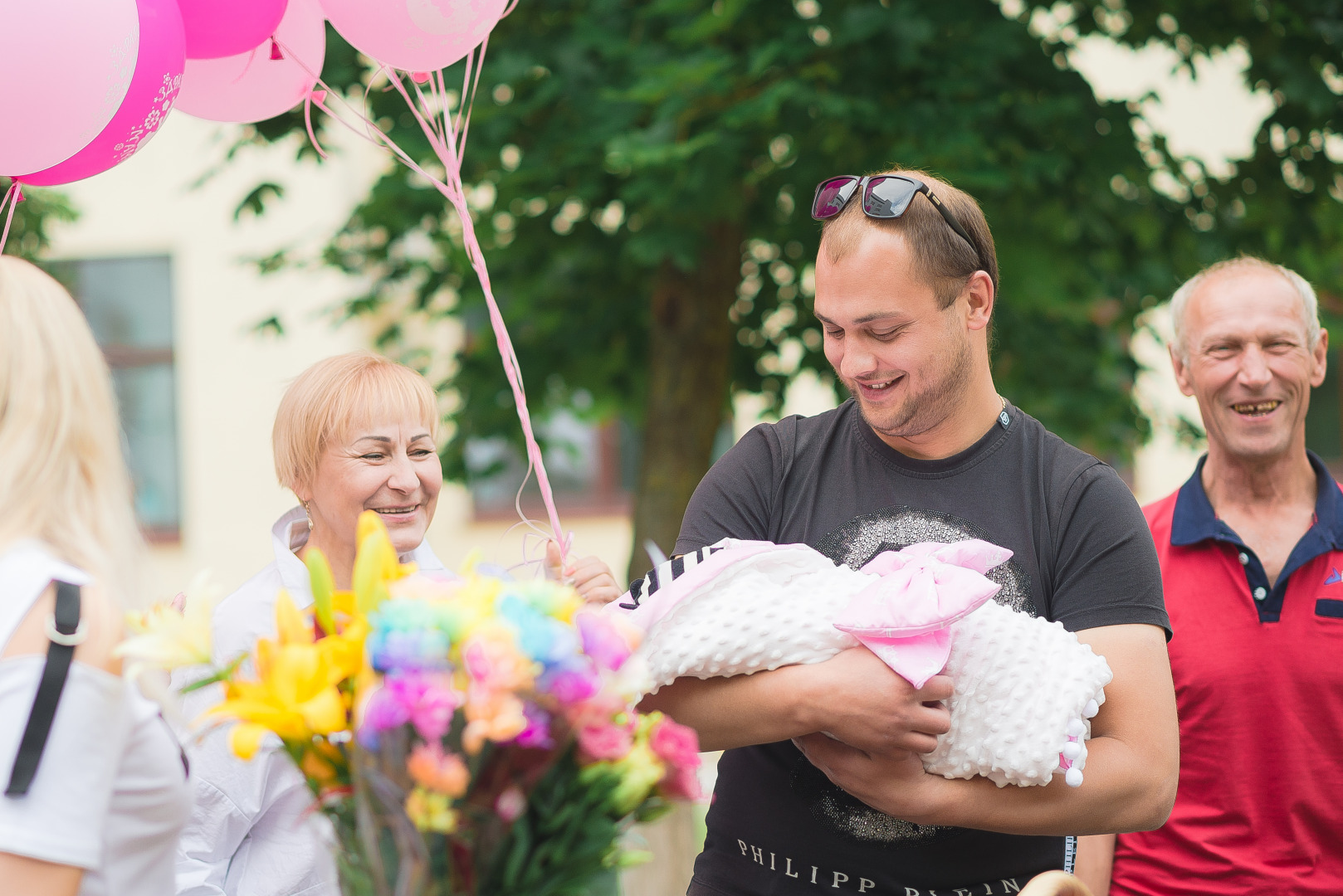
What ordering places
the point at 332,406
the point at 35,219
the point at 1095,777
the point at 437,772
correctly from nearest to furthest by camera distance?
the point at 437,772
the point at 1095,777
the point at 332,406
the point at 35,219

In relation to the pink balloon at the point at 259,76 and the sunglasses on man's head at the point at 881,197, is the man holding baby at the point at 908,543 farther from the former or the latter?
the pink balloon at the point at 259,76

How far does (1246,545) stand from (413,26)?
1959mm

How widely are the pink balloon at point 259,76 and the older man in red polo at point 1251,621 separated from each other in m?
2.06

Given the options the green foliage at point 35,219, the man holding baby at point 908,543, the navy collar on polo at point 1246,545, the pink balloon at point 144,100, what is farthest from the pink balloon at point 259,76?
the green foliage at point 35,219

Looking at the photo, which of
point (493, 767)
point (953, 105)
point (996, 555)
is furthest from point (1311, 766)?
point (953, 105)

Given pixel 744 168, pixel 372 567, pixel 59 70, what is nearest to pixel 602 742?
pixel 372 567

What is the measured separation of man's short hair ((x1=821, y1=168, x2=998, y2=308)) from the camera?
1.88 meters

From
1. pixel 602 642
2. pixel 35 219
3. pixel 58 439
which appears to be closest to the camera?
pixel 602 642

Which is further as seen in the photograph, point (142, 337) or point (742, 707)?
point (142, 337)

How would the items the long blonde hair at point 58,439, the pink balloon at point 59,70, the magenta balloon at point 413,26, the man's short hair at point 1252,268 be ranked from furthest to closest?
1. the man's short hair at point 1252,268
2. the magenta balloon at point 413,26
3. the pink balloon at point 59,70
4. the long blonde hair at point 58,439

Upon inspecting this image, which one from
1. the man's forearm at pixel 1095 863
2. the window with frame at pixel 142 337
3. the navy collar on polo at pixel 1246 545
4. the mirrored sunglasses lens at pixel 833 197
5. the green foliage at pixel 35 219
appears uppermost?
the window with frame at pixel 142 337

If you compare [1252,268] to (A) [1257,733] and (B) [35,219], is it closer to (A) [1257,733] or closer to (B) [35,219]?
(A) [1257,733]

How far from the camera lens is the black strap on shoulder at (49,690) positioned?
1.20 m

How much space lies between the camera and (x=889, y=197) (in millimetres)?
1889
